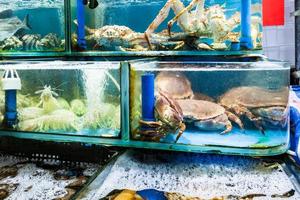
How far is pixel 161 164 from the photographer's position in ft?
6.36

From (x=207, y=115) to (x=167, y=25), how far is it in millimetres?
983

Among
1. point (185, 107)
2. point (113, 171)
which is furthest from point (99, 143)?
point (185, 107)

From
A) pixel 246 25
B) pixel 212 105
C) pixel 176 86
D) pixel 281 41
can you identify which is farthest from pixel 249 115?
pixel 281 41

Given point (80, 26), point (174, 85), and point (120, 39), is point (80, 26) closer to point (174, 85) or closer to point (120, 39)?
point (120, 39)

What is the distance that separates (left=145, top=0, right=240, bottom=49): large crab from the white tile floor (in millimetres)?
2048

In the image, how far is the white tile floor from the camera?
13.5 ft

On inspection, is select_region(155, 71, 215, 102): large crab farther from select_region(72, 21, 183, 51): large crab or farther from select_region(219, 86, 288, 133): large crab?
select_region(72, 21, 183, 51): large crab

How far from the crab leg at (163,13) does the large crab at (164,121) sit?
2.75ft

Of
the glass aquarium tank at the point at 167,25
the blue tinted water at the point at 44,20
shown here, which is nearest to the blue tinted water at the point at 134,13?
the glass aquarium tank at the point at 167,25

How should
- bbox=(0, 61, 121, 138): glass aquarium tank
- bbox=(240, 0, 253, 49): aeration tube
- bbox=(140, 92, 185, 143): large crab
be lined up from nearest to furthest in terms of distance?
bbox=(140, 92, 185, 143): large crab, bbox=(0, 61, 121, 138): glass aquarium tank, bbox=(240, 0, 253, 49): aeration tube

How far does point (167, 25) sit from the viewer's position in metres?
2.46

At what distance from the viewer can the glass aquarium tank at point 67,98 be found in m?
1.92

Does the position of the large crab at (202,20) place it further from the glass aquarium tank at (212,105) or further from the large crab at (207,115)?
the large crab at (207,115)

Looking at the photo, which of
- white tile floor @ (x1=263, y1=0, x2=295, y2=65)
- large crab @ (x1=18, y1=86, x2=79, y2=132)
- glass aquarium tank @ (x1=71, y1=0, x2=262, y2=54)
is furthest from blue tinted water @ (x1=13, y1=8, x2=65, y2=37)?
white tile floor @ (x1=263, y1=0, x2=295, y2=65)
